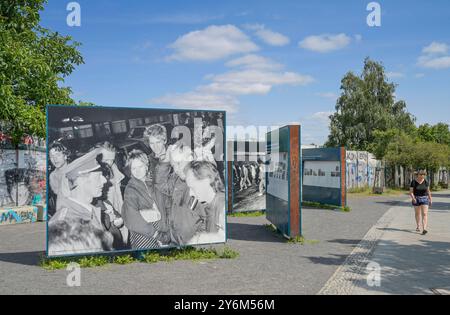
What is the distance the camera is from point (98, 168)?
25.4ft

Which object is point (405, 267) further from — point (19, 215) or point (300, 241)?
point (19, 215)

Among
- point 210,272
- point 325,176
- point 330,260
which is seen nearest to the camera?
point 210,272

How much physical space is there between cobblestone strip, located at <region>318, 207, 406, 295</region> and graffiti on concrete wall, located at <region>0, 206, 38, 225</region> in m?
11.0

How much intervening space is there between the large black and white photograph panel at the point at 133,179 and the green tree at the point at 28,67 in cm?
632

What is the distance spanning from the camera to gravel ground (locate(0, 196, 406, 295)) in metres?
6.19

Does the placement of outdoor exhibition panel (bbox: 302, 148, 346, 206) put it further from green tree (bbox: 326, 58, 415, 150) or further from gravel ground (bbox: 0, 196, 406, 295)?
green tree (bbox: 326, 58, 415, 150)

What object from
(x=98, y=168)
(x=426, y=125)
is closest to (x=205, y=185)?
(x=98, y=168)

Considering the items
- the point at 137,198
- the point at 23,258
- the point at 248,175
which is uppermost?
the point at 248,175

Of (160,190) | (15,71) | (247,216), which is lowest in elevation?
(247,216)

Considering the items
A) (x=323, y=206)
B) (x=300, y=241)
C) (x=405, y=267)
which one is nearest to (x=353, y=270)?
(x=405, y=267)

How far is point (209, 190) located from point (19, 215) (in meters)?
8.81

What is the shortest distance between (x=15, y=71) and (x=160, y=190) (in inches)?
311

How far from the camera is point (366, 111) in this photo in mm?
45938

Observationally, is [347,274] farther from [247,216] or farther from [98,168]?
[247,216]
